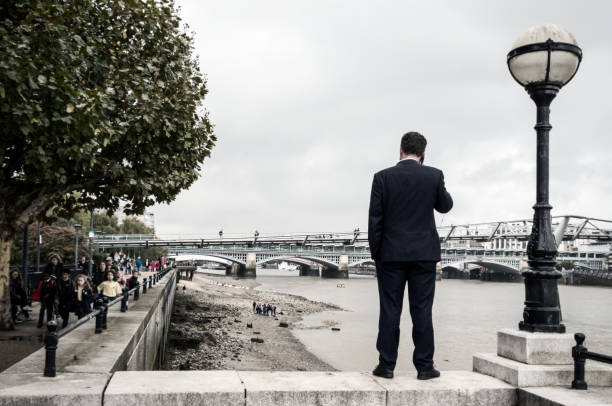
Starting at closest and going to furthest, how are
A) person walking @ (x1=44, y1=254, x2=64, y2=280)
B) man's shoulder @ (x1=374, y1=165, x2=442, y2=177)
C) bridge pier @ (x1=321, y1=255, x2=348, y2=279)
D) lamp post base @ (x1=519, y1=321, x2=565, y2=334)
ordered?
1. man's shoulder @ (x1=374, y1=165, x2=442, y2=177)
2. lamp post base @ (x1=519, y1=321, x2=565, y2=334)
3. person walking @ (x1=44, y1=254, x2=64, y2=280)
4. bridge pier @ (x1=321, y1=255, x2=348, y2=279)

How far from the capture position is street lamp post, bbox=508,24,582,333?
5621 mm

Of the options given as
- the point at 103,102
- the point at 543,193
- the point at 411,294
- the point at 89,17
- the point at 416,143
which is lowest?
the point at 411,294

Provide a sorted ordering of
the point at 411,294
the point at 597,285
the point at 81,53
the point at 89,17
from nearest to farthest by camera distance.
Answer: the point at 411,294 → the point at 81,53 → the point at 89,17 → the point at 597,285

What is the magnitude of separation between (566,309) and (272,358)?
1898 inches

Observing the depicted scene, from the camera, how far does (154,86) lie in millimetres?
14211

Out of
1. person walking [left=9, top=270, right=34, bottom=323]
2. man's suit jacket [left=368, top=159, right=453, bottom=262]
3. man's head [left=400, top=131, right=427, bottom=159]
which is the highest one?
man's head [left=400, top=131, right=427, bottom=159]

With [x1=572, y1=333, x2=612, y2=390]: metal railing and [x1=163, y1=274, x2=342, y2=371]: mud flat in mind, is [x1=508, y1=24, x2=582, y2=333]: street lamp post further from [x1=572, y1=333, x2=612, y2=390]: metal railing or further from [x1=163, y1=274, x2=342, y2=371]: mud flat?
[x1=163, y1=274, x2=342, y2=371]: mud flat

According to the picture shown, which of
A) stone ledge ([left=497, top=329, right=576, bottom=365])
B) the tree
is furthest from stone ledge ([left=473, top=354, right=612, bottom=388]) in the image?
the tree

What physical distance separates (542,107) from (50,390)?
→ 5.33 m

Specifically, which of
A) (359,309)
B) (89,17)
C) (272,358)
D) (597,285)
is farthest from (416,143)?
(597,285)

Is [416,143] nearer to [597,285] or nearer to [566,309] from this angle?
[566,309]

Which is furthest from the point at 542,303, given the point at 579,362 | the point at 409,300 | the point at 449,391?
the point at 449,391

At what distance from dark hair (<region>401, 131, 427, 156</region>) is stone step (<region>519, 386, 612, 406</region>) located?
2.25 metres

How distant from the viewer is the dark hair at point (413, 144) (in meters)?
5.25
